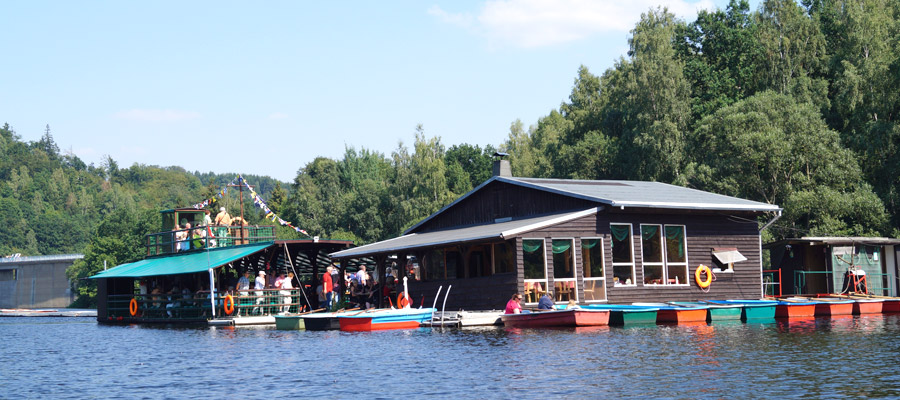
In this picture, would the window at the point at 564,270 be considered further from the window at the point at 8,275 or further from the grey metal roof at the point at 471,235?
the window at the point at 8,275

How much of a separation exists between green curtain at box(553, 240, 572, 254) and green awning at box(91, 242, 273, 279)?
12.0 metres

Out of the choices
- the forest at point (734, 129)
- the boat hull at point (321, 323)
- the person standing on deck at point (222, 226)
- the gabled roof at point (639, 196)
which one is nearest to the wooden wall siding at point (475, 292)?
the boat hull at point (321, 323)

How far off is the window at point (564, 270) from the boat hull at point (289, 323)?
350 inches

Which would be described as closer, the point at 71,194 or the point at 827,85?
the point at 827,85

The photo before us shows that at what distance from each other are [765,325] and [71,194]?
589 feet

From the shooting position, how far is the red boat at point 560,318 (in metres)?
26.9

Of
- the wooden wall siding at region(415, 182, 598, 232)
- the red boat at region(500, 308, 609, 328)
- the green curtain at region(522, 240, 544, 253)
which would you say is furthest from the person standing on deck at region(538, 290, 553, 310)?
the wooden wall siding at region(415, 182, 598, 232)

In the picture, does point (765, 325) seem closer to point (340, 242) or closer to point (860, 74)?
point (340, 242)

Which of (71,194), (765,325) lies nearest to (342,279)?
(765,325)

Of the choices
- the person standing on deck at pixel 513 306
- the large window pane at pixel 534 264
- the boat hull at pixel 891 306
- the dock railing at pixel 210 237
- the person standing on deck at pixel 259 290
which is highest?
the dock railing at pixel 210 237

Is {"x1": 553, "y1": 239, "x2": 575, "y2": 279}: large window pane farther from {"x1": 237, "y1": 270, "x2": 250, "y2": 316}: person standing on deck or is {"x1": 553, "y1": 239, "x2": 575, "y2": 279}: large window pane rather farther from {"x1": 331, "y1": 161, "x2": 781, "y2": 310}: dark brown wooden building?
{"x1": 237, "y1": 270, "x2": 250, "y2": 316}: person standing on deck

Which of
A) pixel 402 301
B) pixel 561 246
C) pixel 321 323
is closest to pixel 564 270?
pixel 561 246

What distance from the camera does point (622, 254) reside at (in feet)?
106

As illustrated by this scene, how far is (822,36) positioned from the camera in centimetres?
5675
